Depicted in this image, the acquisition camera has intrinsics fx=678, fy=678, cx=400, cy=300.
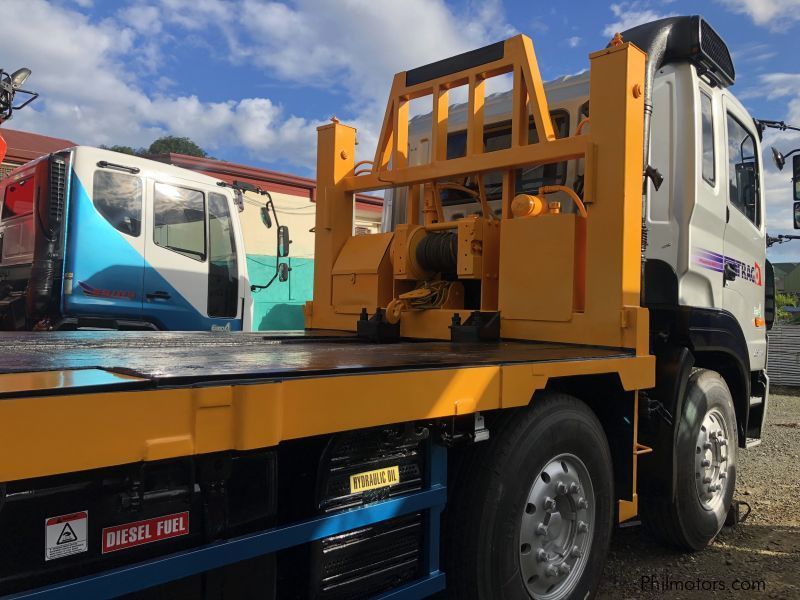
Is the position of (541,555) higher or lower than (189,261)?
lower

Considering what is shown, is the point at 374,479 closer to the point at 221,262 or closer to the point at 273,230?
the point at 221,262

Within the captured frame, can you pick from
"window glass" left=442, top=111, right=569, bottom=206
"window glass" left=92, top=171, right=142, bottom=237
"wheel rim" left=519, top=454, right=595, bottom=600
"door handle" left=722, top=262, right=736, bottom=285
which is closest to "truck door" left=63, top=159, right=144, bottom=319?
"window glass" left=92, top=171, right=142, bottom=237

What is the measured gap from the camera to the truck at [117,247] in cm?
582

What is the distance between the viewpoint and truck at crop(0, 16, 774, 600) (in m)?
1.55

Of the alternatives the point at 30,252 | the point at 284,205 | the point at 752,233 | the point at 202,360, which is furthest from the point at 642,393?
the point at 284,205

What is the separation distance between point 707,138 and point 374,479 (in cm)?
322

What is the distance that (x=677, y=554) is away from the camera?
4.06 m

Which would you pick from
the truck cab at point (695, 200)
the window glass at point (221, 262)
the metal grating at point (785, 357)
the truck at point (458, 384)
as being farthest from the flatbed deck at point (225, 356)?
the metal grating at point (785, 357)

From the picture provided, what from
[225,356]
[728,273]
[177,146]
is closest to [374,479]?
[225,356]

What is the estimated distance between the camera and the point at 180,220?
6.68m

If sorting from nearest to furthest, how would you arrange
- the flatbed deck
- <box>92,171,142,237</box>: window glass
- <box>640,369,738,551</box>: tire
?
1. the flatbed deck
2. <box>640,369,738,551</box>: tire
3. <box>92,171,142,237</box>: window glass

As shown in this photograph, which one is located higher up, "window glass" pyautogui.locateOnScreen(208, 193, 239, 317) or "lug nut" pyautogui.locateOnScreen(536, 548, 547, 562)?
"window glass" pyautogui.locateOnScreen(208, 193, 239, 317)

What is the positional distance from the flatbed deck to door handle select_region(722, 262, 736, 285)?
1.45 metres

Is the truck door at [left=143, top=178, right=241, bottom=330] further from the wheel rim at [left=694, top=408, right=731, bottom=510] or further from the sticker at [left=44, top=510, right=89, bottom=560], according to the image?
the sticker at [left=44, top=510, right=89, bottom=560]
